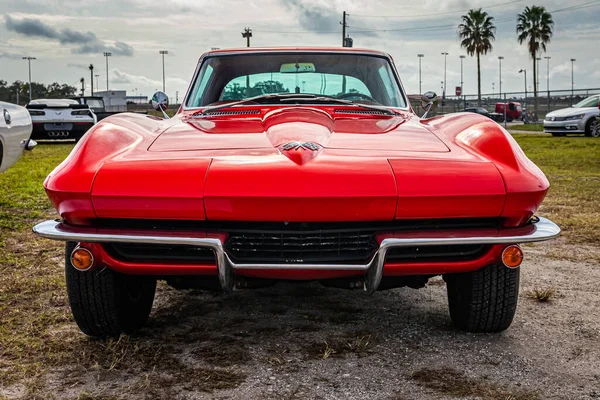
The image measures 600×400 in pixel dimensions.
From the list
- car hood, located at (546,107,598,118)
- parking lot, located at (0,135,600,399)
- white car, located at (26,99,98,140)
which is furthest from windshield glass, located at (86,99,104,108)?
parking lot, located at (0,135,600,399)

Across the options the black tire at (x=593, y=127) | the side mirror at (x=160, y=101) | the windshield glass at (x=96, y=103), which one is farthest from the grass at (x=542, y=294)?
the windshield glass at (x=96, y=103)

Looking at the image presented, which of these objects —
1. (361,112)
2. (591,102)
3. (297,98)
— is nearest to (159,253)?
(361,112)

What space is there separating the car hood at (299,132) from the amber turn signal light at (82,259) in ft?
1.70

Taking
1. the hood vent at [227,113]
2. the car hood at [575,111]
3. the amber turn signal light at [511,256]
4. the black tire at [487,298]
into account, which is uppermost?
the car hood at [575,111]

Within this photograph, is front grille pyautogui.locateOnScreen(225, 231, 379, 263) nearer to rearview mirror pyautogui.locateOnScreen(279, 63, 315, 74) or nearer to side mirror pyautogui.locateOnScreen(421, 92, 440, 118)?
rearview mirror pyautogui.locateOnScreen(279, 63, 315, 74)

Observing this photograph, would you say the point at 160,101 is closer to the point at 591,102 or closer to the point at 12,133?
the point at 12,133

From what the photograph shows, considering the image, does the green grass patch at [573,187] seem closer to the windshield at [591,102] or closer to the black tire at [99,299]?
the black tire at [99,299]

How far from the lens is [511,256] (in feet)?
9.78

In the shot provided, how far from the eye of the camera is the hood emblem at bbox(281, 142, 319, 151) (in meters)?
2.95

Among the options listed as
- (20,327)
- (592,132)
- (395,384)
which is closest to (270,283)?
(395,384)

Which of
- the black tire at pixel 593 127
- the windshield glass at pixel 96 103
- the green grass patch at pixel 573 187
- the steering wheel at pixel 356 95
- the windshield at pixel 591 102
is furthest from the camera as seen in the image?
the windshield glass at pixel 96 103

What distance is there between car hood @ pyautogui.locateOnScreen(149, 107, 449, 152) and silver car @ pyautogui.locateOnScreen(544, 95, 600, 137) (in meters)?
18.6

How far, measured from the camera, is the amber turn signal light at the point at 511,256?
297 cm

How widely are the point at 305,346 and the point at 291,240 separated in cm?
65
